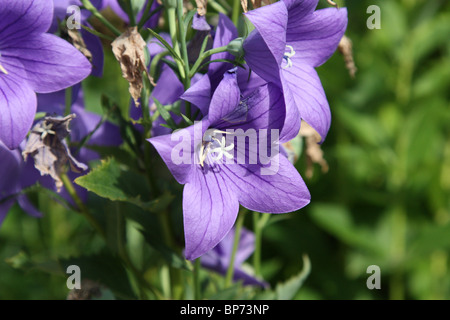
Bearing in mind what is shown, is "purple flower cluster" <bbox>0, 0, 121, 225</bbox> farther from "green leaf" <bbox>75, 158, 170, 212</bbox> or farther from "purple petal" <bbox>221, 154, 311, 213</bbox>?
"purple petal" <bbox>221, 154, 311, 213</bbox>

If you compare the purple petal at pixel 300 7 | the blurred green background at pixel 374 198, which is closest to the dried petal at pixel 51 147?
the purple petal at pixel 300 7

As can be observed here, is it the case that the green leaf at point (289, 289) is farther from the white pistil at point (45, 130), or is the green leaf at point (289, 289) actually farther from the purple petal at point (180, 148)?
the white pistil at point (45, 130)

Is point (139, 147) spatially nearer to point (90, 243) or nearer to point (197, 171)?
point (197, 171)

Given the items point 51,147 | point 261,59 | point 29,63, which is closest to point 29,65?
point 29,63

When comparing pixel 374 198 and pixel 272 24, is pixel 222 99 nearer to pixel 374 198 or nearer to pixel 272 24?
pixel 272 24

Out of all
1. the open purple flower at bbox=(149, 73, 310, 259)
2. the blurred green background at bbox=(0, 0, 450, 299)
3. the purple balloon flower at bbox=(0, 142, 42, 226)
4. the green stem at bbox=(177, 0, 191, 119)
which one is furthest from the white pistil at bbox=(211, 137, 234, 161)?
the blurred green background at bbox=(0, 0, 450, 299)

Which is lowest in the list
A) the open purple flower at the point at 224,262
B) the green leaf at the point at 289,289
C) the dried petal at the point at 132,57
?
the green leaf at the point at 289,289

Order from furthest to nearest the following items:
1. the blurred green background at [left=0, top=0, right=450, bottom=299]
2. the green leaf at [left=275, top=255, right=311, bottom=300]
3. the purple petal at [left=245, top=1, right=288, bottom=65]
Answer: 1. the blurred green background at [left=0, top=0, right=450, bottom=299]
2. the green leaf at [left=275, top=255, right=311, bottom=300]
3. the purple petal at [left=245, top=1, right=288, bottom=65]
